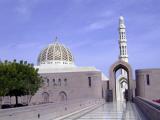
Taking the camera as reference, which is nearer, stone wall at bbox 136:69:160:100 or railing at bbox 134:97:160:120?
railing at bbox 134:97:160:120

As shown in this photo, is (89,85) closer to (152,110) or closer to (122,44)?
(122,44)

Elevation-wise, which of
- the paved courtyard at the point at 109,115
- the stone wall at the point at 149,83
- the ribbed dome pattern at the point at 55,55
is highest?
the ribbed dome pattern at the point at 55,55

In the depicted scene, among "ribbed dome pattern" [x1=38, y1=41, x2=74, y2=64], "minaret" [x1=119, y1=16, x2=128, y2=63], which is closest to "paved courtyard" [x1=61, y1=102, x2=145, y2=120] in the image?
"ribbed dome pattern" [x1=38, y1=41, x2=74, y2=64]

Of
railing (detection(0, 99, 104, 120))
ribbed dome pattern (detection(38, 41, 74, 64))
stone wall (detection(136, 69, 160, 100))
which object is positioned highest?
ribbed dome pattern (detection(38, 41, 74, 64))

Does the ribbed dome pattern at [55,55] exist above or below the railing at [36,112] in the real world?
above

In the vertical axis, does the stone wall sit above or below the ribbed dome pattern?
below

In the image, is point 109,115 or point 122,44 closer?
point 109,115

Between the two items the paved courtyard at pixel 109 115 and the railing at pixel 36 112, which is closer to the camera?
the railing at pixel 36 112

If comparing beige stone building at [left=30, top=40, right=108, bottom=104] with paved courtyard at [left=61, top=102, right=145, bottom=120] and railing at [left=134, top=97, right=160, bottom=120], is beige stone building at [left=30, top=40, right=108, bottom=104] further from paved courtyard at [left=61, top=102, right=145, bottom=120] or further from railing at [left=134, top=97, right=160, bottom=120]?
railing at [left=134, top=97, right=160, bottom=120]

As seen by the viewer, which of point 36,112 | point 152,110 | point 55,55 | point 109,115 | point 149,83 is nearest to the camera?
point 152,110

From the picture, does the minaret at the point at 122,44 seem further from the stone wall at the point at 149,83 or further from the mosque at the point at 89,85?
the stone wall at the point at 149,83

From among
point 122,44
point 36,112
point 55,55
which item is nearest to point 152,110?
point 36,112

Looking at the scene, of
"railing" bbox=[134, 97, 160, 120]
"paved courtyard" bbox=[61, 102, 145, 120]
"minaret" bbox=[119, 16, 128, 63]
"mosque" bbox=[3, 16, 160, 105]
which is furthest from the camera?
"minaret" bbox=[119, 16, 128, 63]

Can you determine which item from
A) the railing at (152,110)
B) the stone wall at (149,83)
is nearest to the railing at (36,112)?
the railing at (152,110)
